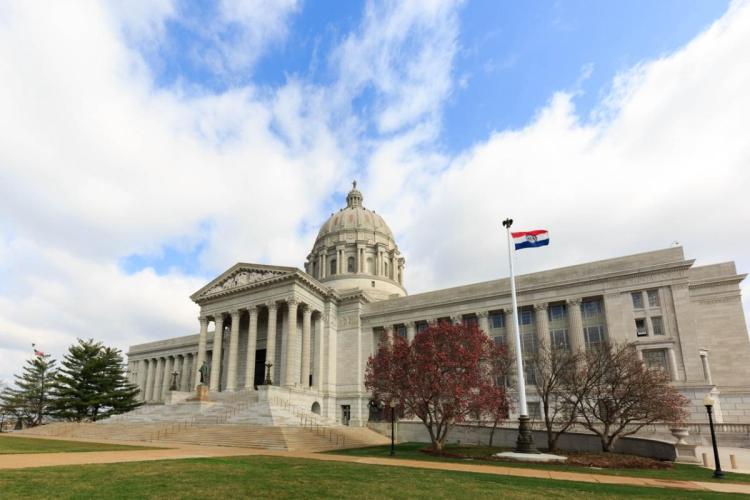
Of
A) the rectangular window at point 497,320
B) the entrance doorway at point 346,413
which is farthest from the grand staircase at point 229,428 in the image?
the rectangular window at point 497,320

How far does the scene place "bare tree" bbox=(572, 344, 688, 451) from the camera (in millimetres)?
26984

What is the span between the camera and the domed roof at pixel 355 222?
8112 centimetres

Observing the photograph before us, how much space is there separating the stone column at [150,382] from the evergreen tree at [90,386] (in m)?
17.4

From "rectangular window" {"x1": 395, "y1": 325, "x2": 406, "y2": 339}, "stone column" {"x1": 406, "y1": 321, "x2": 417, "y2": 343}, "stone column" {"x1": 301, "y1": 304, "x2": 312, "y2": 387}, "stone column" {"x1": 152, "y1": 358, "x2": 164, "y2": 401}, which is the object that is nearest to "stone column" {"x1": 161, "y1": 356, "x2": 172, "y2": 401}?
"stone column" {"x1": 152, "y1": 358, "x2": 164, "y2": 401}

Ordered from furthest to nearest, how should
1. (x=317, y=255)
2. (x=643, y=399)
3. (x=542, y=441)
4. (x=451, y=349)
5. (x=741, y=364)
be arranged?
(x=317, y=255) → (x=741, y=364) → (x=542, y=441) → (x=451, y=349) → (x=643, y=399)

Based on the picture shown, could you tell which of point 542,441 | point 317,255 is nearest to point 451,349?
point 542,441

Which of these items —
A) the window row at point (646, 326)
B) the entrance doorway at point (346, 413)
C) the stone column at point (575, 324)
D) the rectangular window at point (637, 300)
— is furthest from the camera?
the entrance doorway at point (346, 413)

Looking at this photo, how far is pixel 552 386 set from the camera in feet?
103

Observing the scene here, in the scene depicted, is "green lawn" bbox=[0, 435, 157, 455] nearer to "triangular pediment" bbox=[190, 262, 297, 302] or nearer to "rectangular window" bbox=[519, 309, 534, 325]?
"triangular pediment" bbox=[190, 262, 297, 302]

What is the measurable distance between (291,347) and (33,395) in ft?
133

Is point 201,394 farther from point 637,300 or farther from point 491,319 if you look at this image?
point 637,300

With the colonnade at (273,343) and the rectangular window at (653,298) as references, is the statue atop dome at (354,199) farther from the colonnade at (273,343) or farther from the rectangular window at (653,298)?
the rectangular window at (653,298)

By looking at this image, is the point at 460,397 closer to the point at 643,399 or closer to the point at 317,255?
the point at 643,399

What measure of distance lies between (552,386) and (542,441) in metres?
4.66
